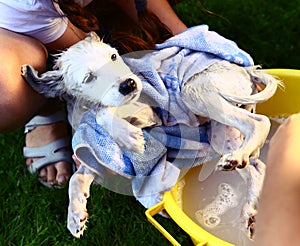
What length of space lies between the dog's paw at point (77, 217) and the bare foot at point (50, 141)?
28 cm

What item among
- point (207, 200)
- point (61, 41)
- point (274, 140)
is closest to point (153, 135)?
point (207, 200)

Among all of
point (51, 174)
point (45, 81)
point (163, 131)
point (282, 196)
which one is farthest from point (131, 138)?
point (282, 196)

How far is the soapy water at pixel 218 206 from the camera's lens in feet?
4.80

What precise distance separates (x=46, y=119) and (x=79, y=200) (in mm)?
412

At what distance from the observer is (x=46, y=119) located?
5.73 feet

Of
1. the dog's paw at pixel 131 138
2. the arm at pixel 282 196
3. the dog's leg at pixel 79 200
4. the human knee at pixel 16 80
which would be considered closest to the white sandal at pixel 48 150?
the human knee at pixel 16 80

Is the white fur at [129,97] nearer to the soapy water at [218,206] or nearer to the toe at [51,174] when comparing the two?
the soapy water at [218,206]

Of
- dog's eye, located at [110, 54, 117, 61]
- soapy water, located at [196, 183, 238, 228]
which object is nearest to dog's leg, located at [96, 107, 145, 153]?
dog's eye, located at [110, 54, 117, 61]

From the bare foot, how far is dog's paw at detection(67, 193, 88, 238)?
0.93 ft

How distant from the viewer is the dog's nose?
1.34m

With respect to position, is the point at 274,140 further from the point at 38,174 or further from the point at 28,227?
the point at 38,174

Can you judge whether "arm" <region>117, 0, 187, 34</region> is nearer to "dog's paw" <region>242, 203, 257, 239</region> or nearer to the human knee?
the human knee

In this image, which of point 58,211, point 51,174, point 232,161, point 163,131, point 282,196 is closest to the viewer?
point 282,196

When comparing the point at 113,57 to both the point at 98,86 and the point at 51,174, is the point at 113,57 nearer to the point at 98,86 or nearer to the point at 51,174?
the point at 98,86
